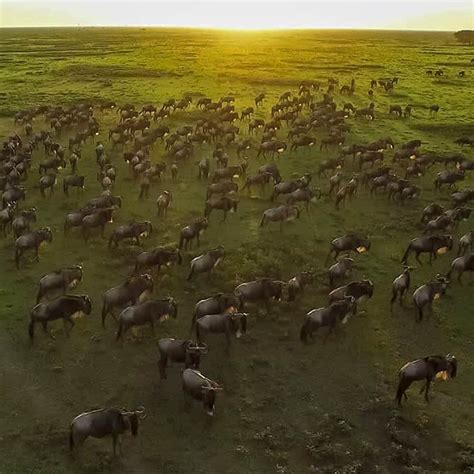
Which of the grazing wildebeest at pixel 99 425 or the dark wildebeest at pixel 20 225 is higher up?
the dark wildebeest at pixel 20 225

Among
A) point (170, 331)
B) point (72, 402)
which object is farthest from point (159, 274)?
point (72, 402)

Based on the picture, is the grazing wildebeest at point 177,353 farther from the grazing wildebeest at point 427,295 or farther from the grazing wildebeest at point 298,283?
the grazing wildebeest at point 427,295

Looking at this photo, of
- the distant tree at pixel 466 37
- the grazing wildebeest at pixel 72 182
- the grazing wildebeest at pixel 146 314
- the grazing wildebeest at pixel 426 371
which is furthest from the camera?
the distant tree at pixel 466 37

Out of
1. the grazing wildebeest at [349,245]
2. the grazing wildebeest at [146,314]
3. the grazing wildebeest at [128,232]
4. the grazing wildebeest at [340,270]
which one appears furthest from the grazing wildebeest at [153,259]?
→ the grazing wildebeest at [349,245]

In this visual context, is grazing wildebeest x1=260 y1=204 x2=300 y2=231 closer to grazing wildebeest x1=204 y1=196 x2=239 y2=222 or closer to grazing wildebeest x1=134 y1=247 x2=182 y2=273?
grazing wildebeest x1=204 y1=196 x2=239 y2=222

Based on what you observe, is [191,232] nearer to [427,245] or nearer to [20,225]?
[20,225]

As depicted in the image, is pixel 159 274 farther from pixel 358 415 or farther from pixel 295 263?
pixel 358 415
